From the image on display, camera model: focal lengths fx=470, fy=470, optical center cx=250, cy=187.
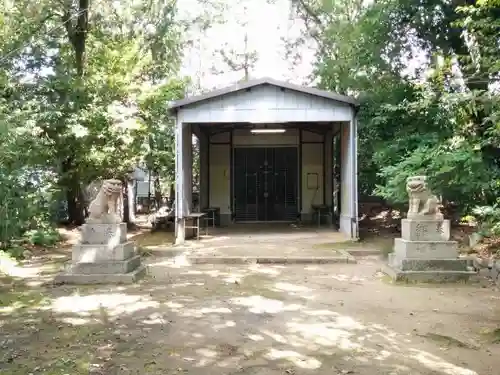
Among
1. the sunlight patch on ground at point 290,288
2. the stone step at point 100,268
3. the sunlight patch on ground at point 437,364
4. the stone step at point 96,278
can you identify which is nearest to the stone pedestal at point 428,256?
the sunlight patch on ground at point 290,288

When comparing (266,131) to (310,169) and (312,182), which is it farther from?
(312,182)

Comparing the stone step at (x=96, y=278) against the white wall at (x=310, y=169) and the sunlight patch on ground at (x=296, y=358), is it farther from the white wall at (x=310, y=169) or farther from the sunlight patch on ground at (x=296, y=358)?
the white wall at (x=310, y=169)

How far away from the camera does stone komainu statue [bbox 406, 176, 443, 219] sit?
6840mm

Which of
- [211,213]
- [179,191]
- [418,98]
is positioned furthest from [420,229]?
[211,213]

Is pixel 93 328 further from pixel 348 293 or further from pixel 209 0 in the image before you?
pixel 209 0

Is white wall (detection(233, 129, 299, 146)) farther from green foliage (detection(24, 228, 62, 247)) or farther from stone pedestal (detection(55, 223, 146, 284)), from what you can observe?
stone pedestal (detection(55, 223, 146, 284))

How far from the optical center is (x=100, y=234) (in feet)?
22.8

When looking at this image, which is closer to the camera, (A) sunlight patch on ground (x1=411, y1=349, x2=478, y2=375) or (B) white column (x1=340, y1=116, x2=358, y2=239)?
(A) sunlight patch on ground (x1=411, y1=349, x2=478, y2=375)

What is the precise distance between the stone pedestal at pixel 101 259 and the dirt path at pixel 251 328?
0.32m

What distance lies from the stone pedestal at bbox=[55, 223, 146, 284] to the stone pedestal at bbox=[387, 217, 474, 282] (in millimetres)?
3905

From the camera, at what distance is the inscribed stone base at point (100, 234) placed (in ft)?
22.7

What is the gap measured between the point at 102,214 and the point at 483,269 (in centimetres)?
584

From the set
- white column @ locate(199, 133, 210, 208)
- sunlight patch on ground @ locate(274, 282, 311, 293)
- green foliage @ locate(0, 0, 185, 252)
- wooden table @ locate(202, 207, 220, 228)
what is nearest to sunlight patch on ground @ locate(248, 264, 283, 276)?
sunlight patch on ground @ locate(274, 282, 311, 293)

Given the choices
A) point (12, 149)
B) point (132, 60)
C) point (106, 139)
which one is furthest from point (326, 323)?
point (132, 60)
